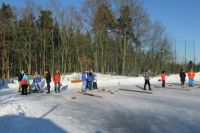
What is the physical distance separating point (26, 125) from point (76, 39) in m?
50.1

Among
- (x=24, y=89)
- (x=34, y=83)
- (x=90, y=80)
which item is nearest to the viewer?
(x=24, y=89)

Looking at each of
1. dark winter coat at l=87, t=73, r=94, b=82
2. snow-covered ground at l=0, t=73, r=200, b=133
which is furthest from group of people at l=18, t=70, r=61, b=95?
snow-covered ground at l=0, t=73, r=200, b=133

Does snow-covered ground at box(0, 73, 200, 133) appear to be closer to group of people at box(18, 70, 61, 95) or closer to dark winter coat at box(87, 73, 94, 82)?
group of people at box(18, 70, 61, 95)

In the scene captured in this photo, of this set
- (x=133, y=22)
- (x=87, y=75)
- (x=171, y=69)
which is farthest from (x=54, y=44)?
(x=87, y=75)

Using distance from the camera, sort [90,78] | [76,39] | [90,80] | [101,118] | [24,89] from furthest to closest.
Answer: [76,39] < [90,80] < [90,78] < [24,89] < [101,118]

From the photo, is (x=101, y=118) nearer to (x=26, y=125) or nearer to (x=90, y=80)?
(x=26, y=125)

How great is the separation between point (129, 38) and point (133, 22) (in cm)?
279

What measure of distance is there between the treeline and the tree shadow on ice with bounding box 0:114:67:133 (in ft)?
145

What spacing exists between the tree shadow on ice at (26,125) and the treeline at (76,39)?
145ft

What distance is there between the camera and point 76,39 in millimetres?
63031

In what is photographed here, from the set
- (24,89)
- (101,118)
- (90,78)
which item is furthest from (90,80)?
(101,118)

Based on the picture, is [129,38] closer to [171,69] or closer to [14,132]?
[171,69]

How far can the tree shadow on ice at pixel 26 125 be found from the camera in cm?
1251

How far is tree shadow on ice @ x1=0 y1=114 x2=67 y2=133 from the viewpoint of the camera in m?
12.5
